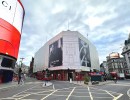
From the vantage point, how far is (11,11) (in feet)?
108

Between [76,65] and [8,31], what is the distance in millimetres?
32618

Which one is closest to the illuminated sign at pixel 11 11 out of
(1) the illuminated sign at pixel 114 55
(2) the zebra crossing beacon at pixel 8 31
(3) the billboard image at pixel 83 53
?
(2) the zebra crossing beacon at pixel 8 31

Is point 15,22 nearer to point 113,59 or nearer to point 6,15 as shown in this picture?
point 6,15

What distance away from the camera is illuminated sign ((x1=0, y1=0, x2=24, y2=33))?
30.6 metres

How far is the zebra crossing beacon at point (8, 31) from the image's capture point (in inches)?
1189

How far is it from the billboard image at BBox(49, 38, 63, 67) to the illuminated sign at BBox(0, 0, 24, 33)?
1044 inches

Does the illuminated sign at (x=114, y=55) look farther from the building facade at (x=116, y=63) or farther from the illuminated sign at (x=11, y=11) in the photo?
the illuminated sign at (x=11, y=11)

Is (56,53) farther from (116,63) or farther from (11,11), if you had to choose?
(116,63)

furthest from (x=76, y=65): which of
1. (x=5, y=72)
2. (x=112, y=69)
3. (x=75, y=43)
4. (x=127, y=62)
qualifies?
(x=112, y=69)

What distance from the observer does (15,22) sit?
35062 millimetres

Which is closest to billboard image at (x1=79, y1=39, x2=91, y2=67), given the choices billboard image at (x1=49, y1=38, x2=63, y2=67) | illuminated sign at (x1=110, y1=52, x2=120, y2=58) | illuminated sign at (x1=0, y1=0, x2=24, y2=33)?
billboard image at (x1=49, y1=38, x2=63, y2=67)

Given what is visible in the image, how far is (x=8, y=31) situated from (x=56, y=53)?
3390 centimetres

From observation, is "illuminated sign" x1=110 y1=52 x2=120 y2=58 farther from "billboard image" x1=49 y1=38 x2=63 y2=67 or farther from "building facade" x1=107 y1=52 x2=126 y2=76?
"billboard image" x1=49 y1=38 x2=63 y2=67

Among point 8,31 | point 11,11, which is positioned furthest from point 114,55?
point 8,31
